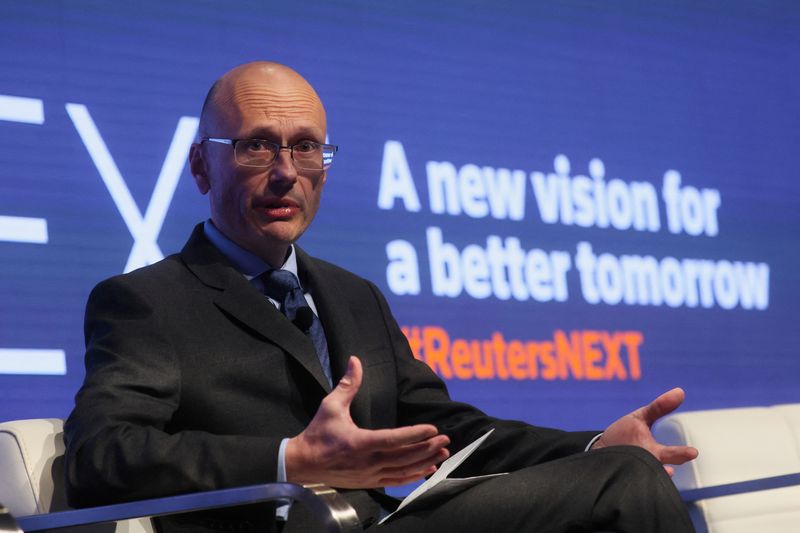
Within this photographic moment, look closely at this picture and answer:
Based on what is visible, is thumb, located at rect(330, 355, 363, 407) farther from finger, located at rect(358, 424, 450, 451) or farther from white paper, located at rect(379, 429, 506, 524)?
white paper, located at rect(379, 429, 506, 524)

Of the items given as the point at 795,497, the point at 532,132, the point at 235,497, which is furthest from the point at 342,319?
the point at 532,132

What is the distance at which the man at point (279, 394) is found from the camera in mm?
2004

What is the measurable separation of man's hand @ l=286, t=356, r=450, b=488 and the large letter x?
1.42m

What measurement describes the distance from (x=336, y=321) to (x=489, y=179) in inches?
57.8

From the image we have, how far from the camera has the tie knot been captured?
2549 mm

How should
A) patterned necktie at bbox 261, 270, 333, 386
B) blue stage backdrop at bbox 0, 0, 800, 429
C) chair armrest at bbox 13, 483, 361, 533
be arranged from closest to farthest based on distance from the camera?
chair armrest at bbox 13, 483, 361, 533
patterned necktie at bbox 261, 270, 333, 386
blue stage backdrop at bbox 0, 0, 800, 429

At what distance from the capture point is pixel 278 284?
2551 millimetres

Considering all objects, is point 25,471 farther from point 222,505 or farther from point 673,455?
point 673,455

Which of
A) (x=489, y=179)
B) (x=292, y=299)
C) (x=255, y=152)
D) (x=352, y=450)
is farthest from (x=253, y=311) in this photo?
(x=489, y=179)

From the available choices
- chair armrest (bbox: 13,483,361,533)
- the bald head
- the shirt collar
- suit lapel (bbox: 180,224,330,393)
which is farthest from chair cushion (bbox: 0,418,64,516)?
the bald head

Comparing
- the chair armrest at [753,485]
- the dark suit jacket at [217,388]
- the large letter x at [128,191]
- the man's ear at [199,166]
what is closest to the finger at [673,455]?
the dark suit jacket at [217,388]

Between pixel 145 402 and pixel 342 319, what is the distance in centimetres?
51

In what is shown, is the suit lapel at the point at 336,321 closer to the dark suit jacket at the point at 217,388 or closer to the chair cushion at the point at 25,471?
the dark suit jacket at the point at 217,388

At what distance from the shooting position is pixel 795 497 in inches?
120
